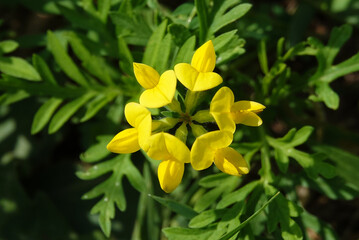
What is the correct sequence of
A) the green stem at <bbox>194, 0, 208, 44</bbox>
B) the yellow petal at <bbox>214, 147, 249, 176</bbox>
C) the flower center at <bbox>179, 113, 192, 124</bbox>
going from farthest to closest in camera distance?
the green stem at <bbox>194, 0, 208, 44</bbox>
the flower center at <bbox>179, 113, 192, 124</bbox>
the yellow petal at <bbox>214, 147, 249, 176</bbox>

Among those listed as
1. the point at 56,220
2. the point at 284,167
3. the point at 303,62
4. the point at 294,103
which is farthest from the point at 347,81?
the point at 56,220

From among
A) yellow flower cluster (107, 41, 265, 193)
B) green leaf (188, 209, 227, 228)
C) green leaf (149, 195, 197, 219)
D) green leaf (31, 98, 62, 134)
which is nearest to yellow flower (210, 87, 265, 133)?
yellow flower cluster (107, 41, 265, 193)

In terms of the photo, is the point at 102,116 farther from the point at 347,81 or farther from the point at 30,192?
the point at 347,81

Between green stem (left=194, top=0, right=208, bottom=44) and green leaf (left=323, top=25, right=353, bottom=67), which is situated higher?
green stem (left=194, top=0, right=208, bottom=44)

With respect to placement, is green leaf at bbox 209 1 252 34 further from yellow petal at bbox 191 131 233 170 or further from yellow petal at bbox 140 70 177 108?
yellow petal at bbox 191 131 233 170

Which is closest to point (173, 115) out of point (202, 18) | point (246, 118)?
point (246, 118)

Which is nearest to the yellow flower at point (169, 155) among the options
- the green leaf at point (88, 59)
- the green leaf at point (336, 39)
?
the green leaf at point (88, 59)
